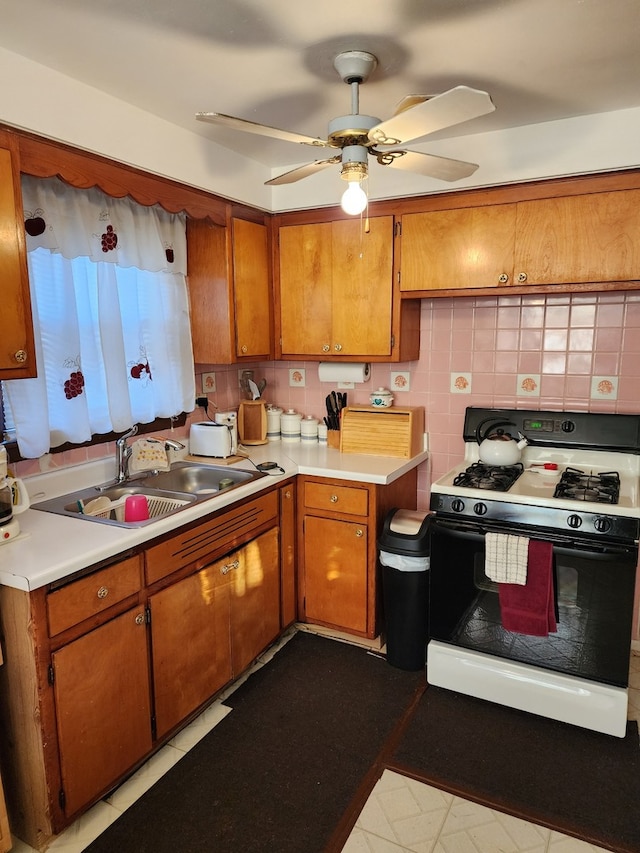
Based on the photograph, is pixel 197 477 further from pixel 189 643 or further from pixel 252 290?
pixel 252 290

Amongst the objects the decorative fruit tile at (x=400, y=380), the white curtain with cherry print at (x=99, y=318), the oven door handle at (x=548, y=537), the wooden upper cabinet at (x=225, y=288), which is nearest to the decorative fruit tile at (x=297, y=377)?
the wooden upper cabinet at (x=225, y=288)

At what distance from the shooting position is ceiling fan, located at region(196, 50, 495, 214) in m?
1.38

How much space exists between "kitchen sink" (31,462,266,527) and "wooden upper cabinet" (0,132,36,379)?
0.57 metres

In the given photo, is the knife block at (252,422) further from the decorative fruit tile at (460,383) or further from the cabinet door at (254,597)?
the decorative fruit tile at (460,383)

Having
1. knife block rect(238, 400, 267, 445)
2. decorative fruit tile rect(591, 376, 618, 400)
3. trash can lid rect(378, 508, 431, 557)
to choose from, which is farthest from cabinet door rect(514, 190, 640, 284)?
knife block rect(238, 400, 267, 445)

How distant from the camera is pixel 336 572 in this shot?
2680 millimetres

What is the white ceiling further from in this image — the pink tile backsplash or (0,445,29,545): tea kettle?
(0,445,29,545): tea kettle

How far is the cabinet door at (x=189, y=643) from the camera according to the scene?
1949 mm

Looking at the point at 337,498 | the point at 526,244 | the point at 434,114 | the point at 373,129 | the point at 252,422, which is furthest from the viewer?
the point at 252,422

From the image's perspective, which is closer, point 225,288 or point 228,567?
point 228,567

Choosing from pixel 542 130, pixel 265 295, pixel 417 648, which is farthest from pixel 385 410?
pixel 542 130

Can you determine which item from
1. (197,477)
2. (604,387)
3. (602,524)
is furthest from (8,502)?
(604,387)

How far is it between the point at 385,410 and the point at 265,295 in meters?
0.85

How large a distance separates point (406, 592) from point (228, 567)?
788mm
